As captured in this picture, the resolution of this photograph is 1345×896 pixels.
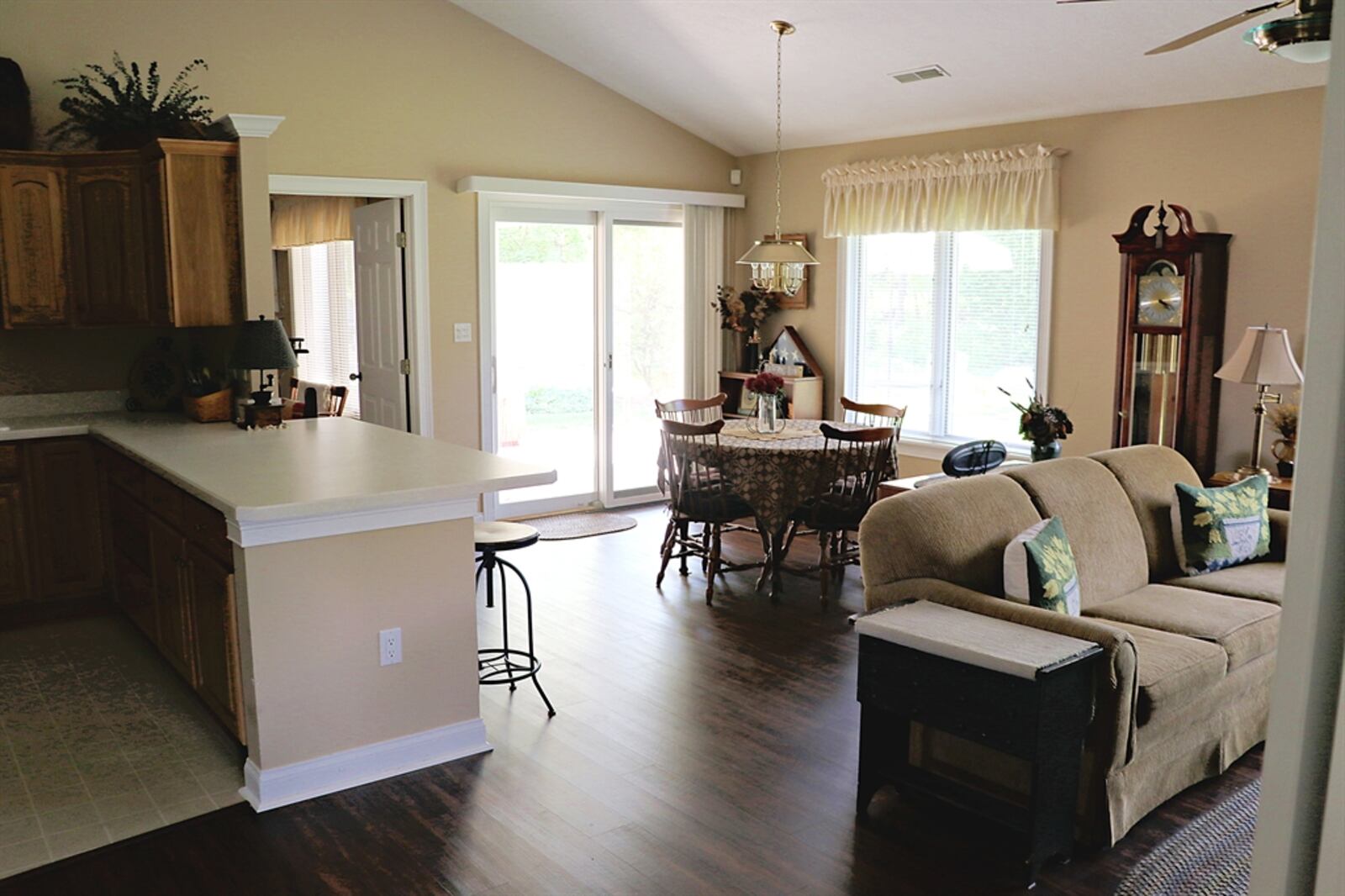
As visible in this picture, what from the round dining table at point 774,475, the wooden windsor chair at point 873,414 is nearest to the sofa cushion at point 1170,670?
the round dining table at point 774,475

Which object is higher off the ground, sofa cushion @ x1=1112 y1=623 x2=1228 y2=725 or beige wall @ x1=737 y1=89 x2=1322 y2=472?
beige wall @ x1=737 y1=89 x2=1322 y2=472

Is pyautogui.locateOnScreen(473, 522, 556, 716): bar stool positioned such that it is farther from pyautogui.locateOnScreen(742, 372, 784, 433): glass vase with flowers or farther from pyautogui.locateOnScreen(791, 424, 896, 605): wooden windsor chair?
pyautogui.locateOnScreen(742, 372, 784, 433): glass vase with flowers

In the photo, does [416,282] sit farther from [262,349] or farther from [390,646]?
[390,646]

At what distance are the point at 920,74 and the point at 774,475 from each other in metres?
2.46

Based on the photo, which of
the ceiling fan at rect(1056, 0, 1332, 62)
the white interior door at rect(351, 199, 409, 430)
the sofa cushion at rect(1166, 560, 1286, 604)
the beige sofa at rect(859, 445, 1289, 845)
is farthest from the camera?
the white interior door at rect(351, 199, 409, 430)

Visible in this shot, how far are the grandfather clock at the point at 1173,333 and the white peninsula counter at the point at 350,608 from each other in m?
3.33

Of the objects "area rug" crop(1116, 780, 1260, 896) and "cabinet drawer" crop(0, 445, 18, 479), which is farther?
"cabinet drawer" crop(0, 445, 18, 479)

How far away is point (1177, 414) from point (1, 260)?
5.65 metres

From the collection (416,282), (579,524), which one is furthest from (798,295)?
(416,282)

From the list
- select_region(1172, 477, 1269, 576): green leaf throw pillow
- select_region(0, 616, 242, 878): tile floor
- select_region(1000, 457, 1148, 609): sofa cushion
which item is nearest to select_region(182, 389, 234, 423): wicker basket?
select_region(0, 616, 242, 878): tile floor

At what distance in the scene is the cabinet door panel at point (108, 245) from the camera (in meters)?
4.97

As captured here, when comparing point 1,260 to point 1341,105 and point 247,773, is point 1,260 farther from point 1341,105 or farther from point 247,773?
point 1341,105

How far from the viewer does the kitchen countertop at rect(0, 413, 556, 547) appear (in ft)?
10.3

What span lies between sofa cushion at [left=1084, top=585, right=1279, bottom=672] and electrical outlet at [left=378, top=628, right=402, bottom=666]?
2353mm
